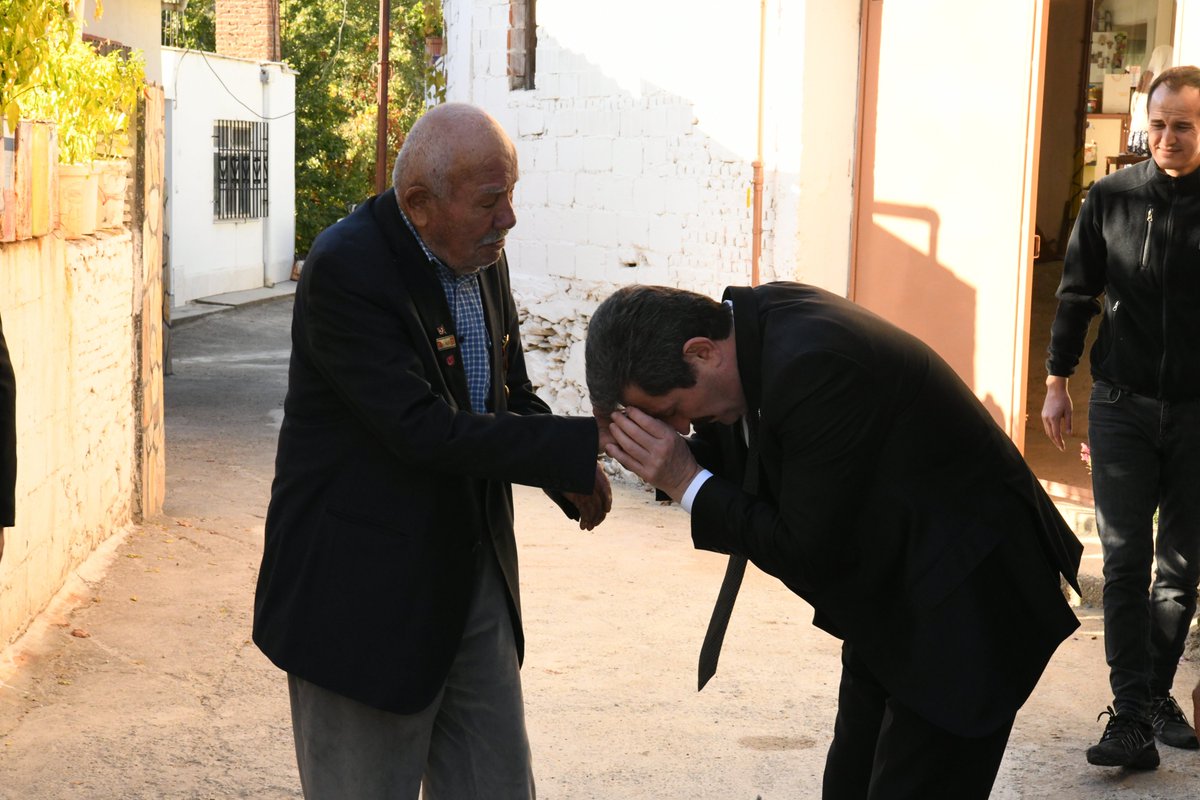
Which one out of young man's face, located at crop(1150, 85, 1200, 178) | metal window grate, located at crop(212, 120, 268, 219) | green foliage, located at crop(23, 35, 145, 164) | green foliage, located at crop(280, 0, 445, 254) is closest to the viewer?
young man's face, located at crop(1150, 85, 1200, 178)

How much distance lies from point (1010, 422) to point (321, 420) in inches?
208

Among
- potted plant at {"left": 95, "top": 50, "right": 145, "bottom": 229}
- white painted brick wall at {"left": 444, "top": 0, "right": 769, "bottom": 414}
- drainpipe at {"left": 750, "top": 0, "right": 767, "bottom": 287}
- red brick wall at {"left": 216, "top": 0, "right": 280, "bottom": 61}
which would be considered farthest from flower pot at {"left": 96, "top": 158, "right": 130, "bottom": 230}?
red brick wall at {"left": 216, "top": 0, "right": 280, "bottom": 61}

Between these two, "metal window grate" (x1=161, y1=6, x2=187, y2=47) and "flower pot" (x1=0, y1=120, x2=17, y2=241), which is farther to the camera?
"metal window grate" (x1=161, y1=6, x2=187, y2=47)

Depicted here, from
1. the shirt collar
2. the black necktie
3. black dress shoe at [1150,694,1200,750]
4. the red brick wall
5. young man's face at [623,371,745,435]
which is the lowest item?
black dress shoe at [1150,694,1200,750]

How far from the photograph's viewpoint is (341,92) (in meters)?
32.0

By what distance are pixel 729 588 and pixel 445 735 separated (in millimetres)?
720

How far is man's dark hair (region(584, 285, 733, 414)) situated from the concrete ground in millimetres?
2294

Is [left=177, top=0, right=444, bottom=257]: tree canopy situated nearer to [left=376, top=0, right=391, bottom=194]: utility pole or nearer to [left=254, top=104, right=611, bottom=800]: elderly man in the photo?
[left=376, top=0, right=391, bottom=194]: utility pole

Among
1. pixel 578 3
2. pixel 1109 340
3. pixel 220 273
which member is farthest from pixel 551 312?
pixel 220 273

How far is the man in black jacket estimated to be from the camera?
4707 millimetres

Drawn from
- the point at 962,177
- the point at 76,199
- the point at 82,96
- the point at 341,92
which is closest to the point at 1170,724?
the point at 962,177

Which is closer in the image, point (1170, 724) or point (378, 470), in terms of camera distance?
point (378, 470)

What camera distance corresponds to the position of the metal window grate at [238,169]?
23.2m

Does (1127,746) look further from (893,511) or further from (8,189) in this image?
(8,189)
